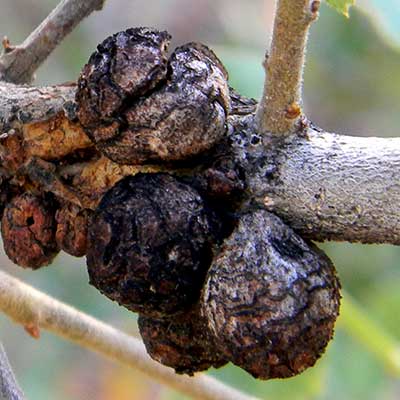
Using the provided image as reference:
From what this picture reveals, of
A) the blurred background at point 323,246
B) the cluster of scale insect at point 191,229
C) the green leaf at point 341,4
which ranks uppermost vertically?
the green leaf at point 341,4

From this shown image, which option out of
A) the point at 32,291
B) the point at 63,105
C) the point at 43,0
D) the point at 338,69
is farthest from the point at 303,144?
the point at 43,0

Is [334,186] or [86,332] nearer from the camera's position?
[334,186]

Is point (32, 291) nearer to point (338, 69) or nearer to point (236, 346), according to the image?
point (236, 346)

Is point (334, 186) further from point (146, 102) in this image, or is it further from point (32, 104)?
point (32, 104)

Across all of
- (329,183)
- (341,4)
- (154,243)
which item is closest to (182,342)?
(154,243)

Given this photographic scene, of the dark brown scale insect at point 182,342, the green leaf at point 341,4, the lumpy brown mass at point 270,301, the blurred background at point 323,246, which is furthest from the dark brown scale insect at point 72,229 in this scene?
the blurred background at point 323,246

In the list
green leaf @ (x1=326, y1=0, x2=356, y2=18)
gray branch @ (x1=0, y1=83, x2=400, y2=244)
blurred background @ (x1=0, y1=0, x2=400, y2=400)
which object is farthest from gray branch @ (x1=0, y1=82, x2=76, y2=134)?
blurred background @ (x1=0, y1=0, x2=400, y2=400)

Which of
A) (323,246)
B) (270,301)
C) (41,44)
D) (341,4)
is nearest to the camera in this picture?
(270,301)

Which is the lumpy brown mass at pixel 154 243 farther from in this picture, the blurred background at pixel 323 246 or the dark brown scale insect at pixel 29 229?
the blurred background at pixel 323 246
